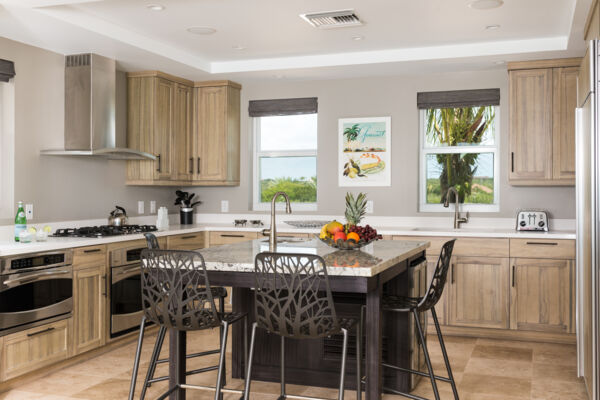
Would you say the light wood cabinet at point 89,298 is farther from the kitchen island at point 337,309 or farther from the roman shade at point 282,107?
the roman shade at point 282,107

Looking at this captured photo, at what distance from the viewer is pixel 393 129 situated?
19.4 ft

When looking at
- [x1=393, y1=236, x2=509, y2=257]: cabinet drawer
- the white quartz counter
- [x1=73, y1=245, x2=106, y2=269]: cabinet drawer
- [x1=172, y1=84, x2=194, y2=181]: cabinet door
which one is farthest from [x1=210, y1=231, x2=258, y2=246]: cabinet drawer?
[x1=393, y1=236, x2=509, y2=257]: cabinet drawer

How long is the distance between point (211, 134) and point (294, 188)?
40.7 inches

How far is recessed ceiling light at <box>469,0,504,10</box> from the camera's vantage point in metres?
3.98

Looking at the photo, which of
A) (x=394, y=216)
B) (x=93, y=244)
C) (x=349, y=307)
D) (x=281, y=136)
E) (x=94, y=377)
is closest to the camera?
(x=349, y=307)

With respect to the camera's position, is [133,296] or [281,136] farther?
[281,136]

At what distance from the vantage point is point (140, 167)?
568 cm

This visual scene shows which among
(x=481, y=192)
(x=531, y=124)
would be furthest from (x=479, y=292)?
(x=531, y=124)

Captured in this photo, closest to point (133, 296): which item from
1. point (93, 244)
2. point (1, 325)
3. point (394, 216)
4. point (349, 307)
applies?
point (93, 244)

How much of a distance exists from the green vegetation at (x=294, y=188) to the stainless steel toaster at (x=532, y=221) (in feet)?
6.71

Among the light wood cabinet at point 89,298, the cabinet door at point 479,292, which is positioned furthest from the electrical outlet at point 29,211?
the cabinet door at point 479,292

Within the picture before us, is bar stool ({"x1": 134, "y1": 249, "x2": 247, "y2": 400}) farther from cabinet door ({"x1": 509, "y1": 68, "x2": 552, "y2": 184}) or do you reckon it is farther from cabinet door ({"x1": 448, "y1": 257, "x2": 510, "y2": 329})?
cabinet door ({"x1": 509, "y1": 68, "x2": 552, "y2": 184})

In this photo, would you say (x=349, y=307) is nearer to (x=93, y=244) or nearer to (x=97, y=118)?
(x=93, y=244)

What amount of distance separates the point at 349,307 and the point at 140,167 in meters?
2.93
